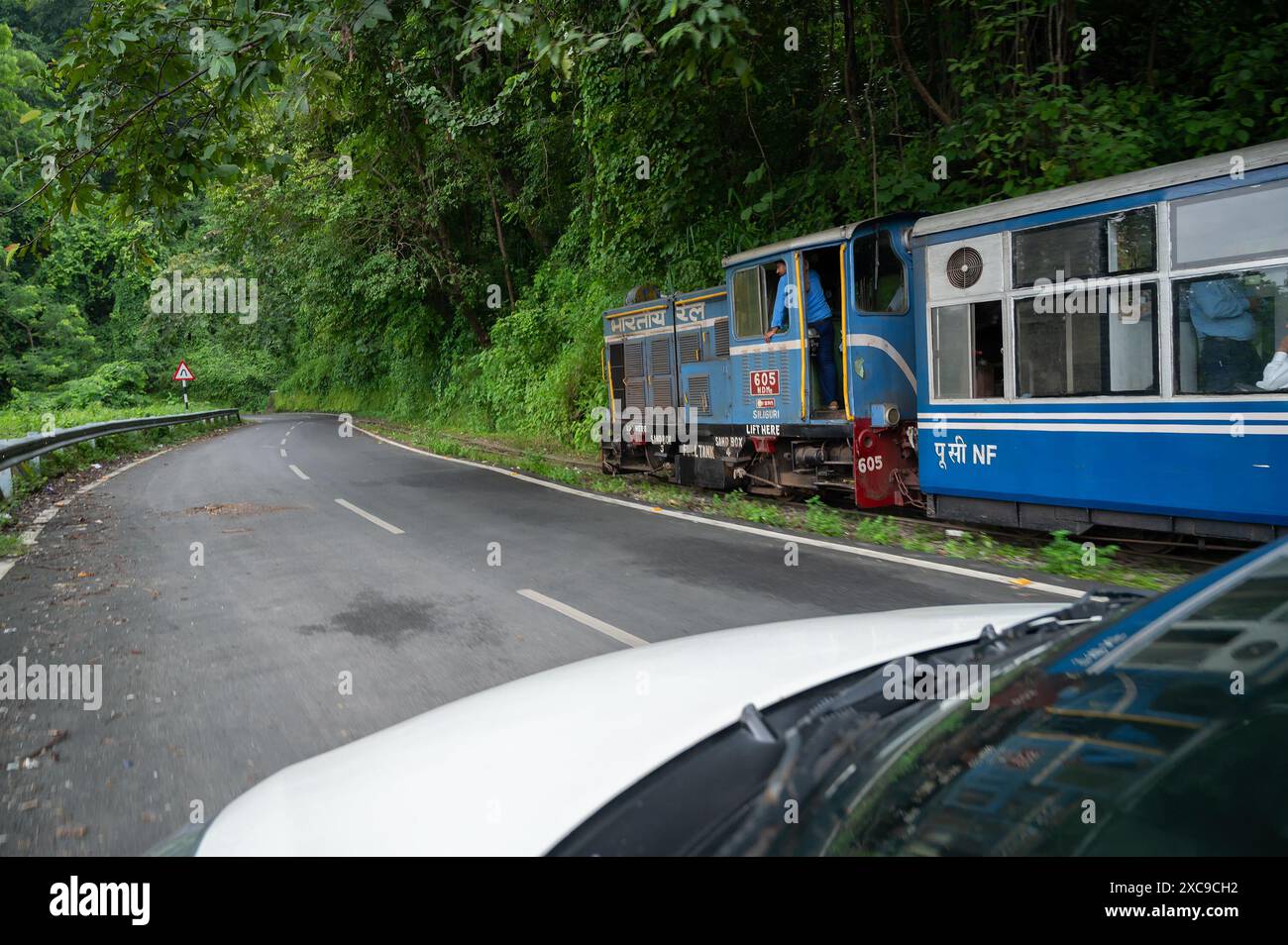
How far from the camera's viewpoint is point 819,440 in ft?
37.2

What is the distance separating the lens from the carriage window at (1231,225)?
6469 millimetres

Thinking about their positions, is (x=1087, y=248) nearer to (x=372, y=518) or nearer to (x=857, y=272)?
(x=857, y=272)

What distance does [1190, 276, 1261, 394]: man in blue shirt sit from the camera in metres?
6.74

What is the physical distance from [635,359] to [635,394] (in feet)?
2.00

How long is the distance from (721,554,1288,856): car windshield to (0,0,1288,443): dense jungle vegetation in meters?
6.39

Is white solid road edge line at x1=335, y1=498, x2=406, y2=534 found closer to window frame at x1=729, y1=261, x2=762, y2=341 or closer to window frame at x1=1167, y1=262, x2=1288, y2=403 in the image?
window frame at x1=729, y1=261, x2=762, y2=341

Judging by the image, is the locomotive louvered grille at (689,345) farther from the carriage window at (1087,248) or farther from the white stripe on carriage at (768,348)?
the carriage window at (1087,248)

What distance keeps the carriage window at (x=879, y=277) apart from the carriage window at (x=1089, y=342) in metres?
2.40

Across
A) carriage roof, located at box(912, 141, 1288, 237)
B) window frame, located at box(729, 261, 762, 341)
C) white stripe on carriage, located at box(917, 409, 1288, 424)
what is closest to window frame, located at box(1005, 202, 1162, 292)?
carriage roof, located at box(912, 141, 1288, 237)

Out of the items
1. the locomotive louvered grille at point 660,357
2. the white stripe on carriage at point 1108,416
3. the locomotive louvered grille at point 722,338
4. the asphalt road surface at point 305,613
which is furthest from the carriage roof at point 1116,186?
the locomotive louvered grille at point 660,357

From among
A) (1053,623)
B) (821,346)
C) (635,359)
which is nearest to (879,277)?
(821,346)

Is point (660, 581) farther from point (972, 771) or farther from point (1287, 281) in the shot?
point (972, 771)

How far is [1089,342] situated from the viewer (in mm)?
7871

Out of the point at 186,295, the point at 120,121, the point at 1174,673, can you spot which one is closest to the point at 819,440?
the point at 120,121
